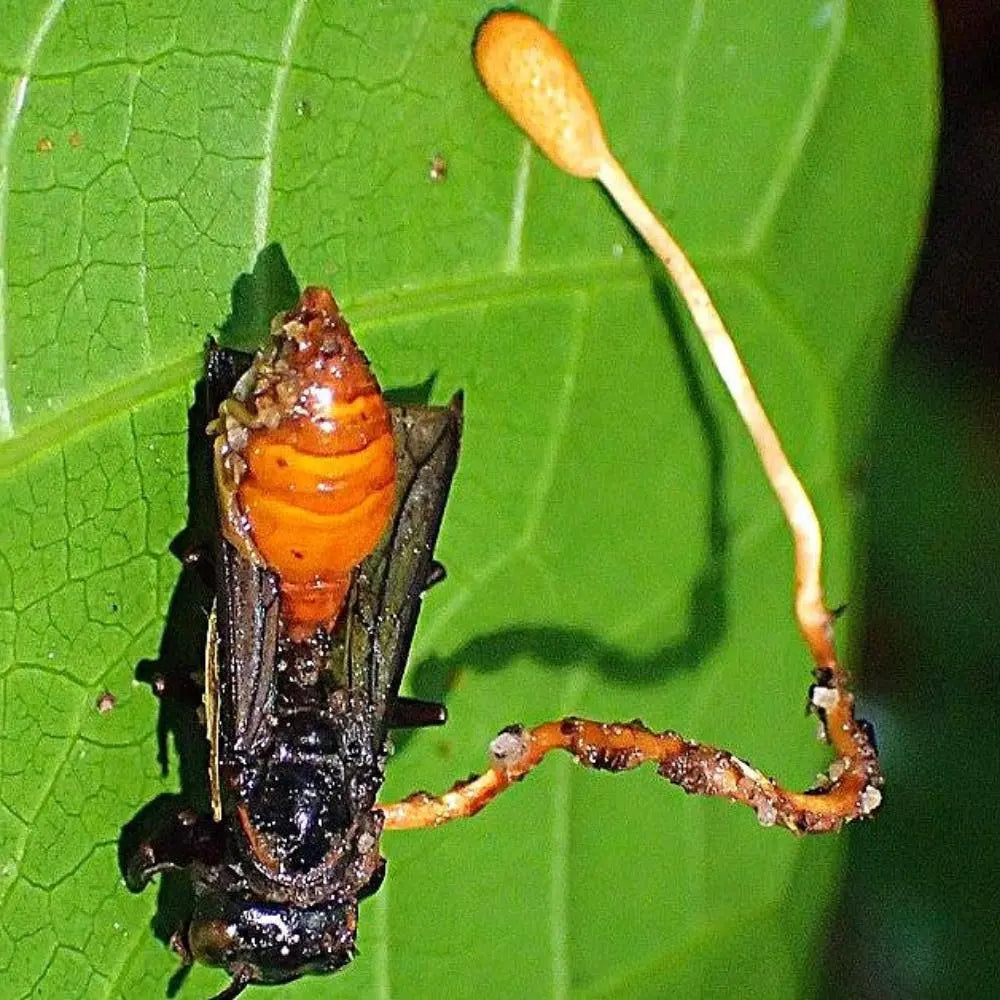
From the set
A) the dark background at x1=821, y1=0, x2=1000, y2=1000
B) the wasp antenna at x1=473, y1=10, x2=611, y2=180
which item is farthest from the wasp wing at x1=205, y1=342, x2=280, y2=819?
the dark background at x1=821, y1=0, x2=1000, y2=1000

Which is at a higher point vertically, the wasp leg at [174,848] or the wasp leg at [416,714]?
the wasp leg at [416,714]

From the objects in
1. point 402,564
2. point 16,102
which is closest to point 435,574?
point 402,564

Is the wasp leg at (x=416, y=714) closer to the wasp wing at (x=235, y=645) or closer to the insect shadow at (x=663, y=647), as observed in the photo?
the insect shadow at (x=663, y=647)

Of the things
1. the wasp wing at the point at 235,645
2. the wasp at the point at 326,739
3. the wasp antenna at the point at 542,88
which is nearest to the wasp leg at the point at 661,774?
the wasp at the point at 326,739

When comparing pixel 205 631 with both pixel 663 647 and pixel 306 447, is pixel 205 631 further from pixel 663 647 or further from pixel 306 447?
pixel 663 647

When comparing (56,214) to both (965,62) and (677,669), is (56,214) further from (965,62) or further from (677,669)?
(965,62)

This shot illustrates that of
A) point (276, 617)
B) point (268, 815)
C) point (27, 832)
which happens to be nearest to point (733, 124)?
point (276, 617)

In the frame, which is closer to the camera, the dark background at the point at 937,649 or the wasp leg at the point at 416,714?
the wasp leg at the point at 416,714

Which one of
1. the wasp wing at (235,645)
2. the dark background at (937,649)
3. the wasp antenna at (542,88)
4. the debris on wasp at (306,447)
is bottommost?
the dark background at (937,649)

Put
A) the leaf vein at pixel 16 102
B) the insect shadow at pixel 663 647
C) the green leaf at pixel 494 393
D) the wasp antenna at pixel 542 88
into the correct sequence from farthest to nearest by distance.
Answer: the insect shadow at pixel 663 647
the wasp antenna at pixel 542 88
the green leaf at pixel 494 393
the leaf vein at pixel 16 102
